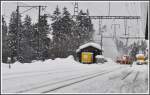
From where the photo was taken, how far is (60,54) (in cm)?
8462

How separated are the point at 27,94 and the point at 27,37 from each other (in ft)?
283

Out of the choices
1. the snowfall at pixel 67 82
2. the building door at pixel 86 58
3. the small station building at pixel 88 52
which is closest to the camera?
the snowfall at pixel 67 82

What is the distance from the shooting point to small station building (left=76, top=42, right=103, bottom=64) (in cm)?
7019

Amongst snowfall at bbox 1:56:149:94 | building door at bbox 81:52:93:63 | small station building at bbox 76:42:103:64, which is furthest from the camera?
small station building at bbox 76:42:103:64

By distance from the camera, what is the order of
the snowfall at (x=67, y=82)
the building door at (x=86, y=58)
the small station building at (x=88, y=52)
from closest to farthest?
the snowfall at (x=67, y=82), the building door at (x=86, y=58), the small station building at (x=88, y=52)

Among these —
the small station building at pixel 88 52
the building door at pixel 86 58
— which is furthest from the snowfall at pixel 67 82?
the small station building at pixel 88 52

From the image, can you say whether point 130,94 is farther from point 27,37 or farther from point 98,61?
point 27,37

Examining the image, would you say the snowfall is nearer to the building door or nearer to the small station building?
the building door

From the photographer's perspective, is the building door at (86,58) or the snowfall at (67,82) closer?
the snowfall at (67,82)

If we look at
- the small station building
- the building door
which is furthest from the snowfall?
the small station building

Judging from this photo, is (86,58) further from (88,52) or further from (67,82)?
(67,82)

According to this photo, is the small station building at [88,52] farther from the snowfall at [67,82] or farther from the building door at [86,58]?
the snowfall at [67,82]

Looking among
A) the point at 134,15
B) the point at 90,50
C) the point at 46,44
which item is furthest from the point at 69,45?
the point at 134,15

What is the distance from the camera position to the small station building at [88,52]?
230 ft
